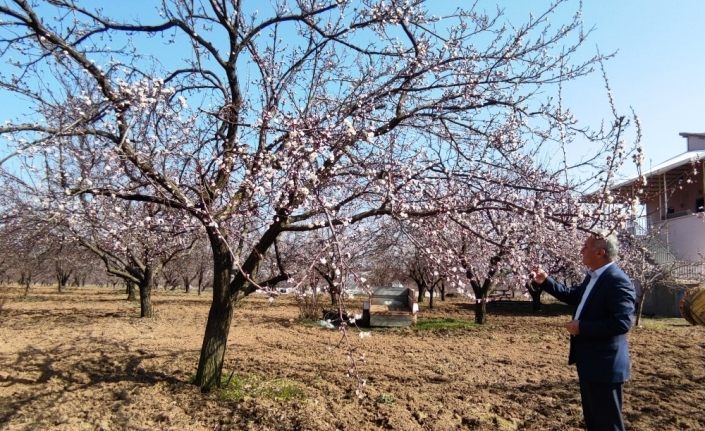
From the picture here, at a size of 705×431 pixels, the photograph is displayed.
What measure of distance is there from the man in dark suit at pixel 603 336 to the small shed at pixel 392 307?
22.8 feet

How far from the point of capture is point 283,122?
13.5ft

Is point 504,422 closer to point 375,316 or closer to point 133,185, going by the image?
point 133,185

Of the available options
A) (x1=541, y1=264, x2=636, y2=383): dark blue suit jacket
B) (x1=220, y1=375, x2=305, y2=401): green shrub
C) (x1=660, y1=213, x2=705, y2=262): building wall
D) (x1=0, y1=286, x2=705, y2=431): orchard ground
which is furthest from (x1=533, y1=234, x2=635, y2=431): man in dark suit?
(x1=660, y1=213, x2=705, y2=262): building wall

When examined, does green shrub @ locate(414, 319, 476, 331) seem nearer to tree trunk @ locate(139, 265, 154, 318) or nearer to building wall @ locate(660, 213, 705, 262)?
tree trunk @ locate(139, 265, 154, 318)

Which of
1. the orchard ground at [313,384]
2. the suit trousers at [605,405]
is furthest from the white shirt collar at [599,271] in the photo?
the orchard ground at [313,384]

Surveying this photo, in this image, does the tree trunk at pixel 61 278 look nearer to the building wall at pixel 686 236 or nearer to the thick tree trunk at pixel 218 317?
the thick tree trunk at pixel 218 317

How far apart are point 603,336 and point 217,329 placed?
3.70 metres

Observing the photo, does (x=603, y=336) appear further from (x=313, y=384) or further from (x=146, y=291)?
(x=146, y=291)

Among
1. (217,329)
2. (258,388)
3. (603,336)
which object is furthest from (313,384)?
(603,336)

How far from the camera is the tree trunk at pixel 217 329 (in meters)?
5.35

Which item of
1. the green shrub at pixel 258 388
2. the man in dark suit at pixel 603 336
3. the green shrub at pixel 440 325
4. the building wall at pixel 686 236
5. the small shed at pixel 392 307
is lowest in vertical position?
the green shrub at pixel 440 325

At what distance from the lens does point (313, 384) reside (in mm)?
5797

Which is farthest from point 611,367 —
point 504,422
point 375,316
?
point 375,316

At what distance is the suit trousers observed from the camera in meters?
3.33
